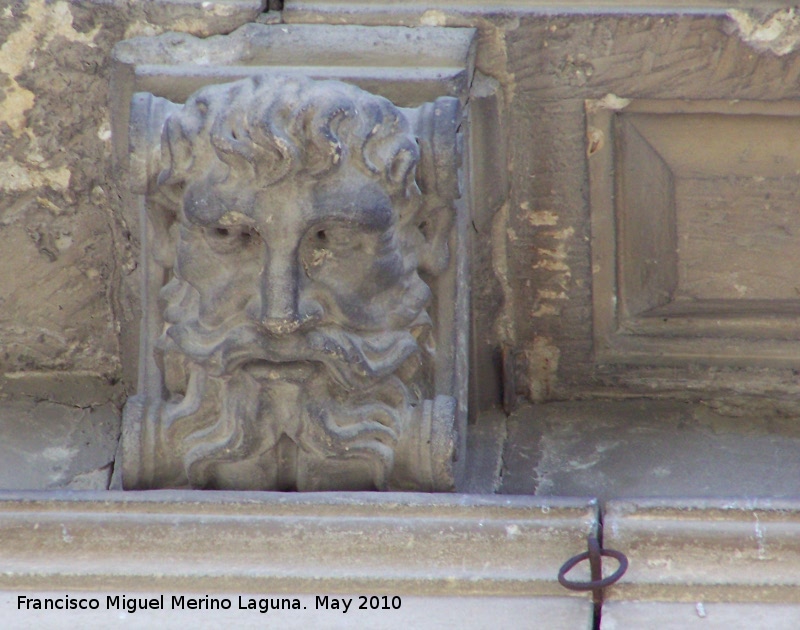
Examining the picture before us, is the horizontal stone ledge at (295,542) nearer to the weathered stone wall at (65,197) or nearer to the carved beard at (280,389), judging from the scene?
the carved beard at (280,389)

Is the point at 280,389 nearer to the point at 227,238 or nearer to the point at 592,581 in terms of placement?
the point at 227,238

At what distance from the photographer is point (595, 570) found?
1.58 meters

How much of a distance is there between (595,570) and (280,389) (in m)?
A: 0.41

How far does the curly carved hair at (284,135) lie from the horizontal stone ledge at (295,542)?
1.22 ft

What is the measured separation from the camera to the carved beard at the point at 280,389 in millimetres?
1627

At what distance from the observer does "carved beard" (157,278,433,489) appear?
1627 millimetres

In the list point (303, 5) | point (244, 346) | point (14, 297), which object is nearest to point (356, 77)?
point (303, 5)

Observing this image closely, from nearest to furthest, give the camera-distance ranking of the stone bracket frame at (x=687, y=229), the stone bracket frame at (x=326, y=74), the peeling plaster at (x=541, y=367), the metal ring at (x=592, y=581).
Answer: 1. the metal ring at (x=592, y=581)
2. the stone bracket frame at (x=326, y=74)
3. the stone bracket frame at (x=687, y=229)
4. the peeling plaster at (x=541, y=367)

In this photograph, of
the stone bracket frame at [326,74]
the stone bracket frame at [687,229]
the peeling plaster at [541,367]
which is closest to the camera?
the stone bracket frame at [326,74]

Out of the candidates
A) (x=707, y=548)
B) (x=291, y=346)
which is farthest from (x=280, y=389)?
(x=707, y=548)

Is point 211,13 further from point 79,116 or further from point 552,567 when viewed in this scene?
point 552,567

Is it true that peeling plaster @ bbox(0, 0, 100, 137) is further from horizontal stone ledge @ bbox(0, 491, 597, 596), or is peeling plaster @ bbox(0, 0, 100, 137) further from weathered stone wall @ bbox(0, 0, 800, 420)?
horizontal stone ledge @ bbox(0, 491, 597, 596)

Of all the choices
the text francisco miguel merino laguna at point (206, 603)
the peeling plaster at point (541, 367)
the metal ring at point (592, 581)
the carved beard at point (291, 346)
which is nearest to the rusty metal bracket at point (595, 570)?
the metal ring at point (592, 581)

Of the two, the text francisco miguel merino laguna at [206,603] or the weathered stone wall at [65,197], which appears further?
the weathered stone wall at [65,197]
